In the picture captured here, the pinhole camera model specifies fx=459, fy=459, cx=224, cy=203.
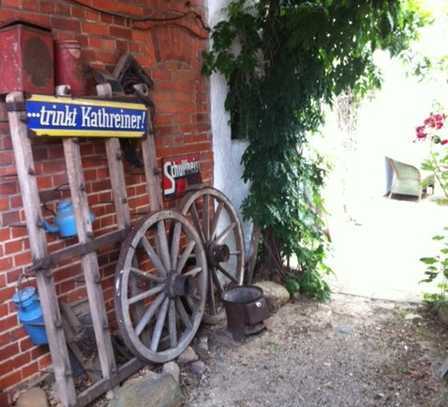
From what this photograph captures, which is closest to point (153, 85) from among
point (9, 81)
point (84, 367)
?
point (9, 81)

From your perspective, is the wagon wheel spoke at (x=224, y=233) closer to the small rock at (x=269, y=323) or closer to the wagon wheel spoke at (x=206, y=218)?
the wagon wheel spoke at (x=206, y=218)

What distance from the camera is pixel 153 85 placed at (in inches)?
122

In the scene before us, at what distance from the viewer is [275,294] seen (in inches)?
154

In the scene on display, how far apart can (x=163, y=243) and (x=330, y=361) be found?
4.55ft

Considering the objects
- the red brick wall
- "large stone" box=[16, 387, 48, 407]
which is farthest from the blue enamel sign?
"large stone" box=[16, 387, 48, 407]

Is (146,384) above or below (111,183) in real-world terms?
below

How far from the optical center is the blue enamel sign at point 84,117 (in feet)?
7.04

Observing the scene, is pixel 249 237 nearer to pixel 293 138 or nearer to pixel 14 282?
pixel 293 138

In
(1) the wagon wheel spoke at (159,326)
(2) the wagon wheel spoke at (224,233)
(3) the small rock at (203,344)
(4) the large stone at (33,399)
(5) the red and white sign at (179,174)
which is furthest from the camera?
(2) the wagon wheel spoke at (224,233)

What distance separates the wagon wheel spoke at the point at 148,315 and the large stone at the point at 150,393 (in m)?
0.27

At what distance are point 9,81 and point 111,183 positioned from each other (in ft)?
2.61

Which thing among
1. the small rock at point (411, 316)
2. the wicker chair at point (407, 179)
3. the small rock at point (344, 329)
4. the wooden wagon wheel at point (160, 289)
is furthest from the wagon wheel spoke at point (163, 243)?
the wicker chair at point (407, 179)

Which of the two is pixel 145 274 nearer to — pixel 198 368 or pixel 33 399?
pixel 198 368

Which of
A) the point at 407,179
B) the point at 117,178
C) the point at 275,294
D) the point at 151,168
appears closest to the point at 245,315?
the point at 275,294
